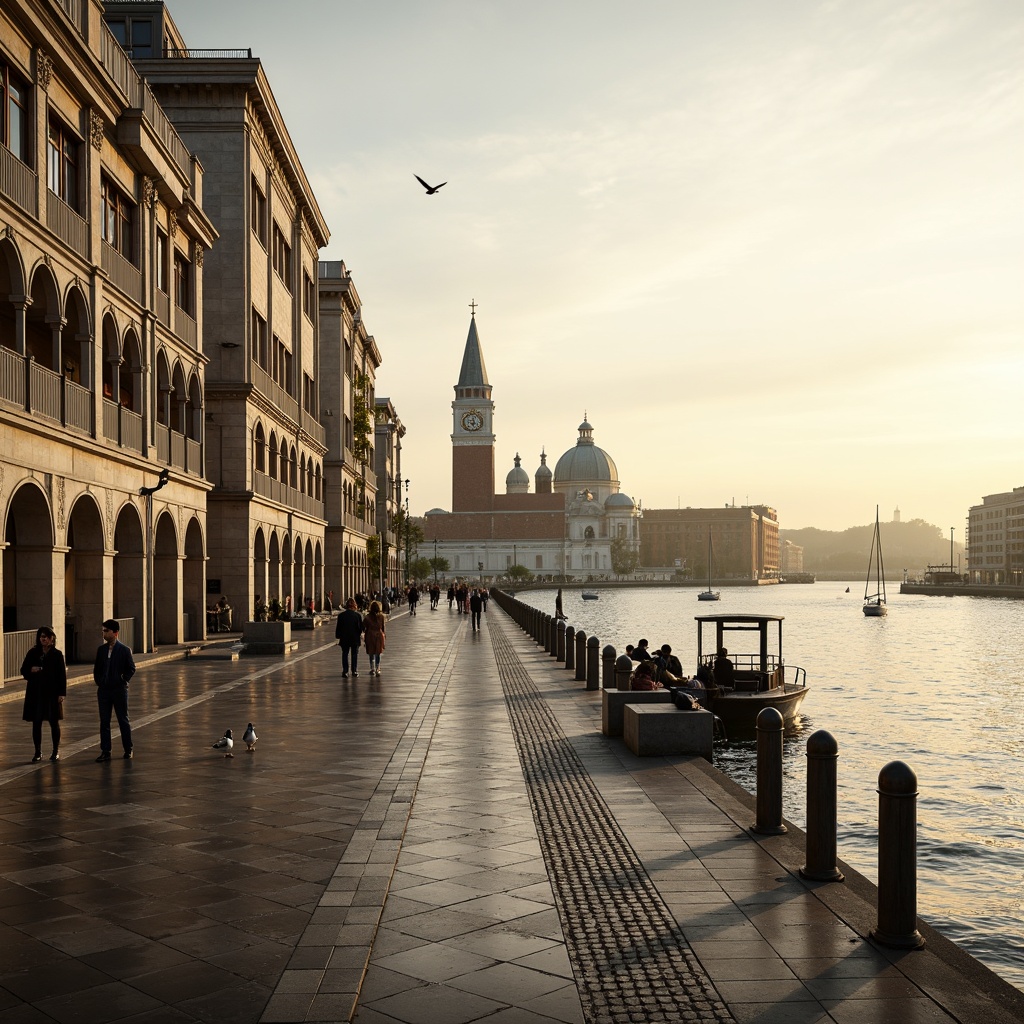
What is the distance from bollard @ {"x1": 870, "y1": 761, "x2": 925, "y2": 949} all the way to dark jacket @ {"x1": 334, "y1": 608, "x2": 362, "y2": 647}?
18965 mm

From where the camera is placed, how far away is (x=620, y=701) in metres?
16.0

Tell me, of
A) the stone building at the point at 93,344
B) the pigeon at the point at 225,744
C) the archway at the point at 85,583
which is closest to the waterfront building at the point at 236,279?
the stone building at the point at 93,344

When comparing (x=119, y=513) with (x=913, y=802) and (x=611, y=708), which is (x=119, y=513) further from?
(x=913, y=802)

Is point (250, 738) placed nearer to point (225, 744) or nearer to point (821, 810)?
point (225, 744)

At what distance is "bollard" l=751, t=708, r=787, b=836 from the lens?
985 cm

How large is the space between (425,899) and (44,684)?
7333 millimetres

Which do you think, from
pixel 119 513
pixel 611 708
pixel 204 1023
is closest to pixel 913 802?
pixel 204 1023

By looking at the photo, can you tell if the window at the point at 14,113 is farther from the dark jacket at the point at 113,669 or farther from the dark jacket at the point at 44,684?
the dark jacket at the point at 44,684

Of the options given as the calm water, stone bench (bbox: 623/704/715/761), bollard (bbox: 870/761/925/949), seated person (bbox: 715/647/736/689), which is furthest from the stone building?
bollard (bbox: 870/761/925/949)

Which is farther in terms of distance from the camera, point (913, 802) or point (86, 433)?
point (86, 433)

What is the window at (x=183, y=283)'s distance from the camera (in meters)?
35.0

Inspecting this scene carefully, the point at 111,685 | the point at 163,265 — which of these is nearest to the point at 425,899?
the point at 111,685

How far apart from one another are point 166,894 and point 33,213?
17758 mm

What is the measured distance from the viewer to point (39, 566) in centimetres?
2272
